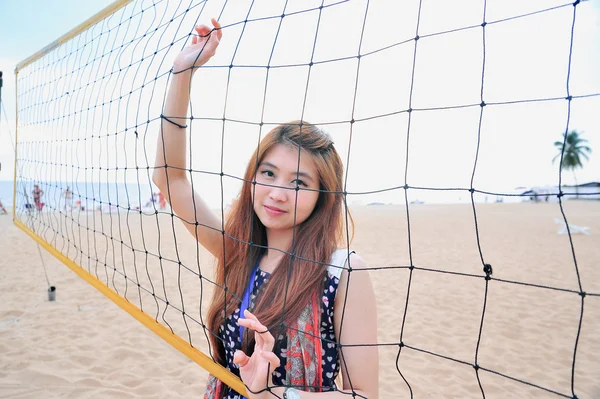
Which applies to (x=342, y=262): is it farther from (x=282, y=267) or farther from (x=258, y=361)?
(x=258, y=361)

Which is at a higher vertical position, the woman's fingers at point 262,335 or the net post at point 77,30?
the net post at point 77,30

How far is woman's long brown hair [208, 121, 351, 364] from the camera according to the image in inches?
50.3

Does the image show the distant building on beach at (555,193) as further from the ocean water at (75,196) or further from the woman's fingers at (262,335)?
the ocean water at (75,196)

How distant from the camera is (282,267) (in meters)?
1.38

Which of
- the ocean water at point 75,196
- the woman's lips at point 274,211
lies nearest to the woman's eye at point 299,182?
the woman's lips at point 274,211

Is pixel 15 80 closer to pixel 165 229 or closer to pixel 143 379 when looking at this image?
pixel 143 379

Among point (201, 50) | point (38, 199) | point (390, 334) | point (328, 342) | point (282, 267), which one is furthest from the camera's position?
point (38, 199)

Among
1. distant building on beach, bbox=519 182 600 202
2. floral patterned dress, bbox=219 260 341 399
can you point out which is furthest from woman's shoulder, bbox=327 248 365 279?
distant building on beach, bbox=519 182 600 202

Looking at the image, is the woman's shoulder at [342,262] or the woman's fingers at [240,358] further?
the woman's shoulder at [342,262]

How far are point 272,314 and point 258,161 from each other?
0.52 m

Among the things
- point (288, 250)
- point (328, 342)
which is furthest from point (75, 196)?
point (328, 342)

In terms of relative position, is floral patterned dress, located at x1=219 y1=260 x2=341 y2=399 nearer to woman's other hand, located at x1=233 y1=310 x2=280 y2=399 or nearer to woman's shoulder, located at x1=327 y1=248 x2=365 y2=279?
woman's shoulder, located at x1=327 y1=248 x2=365 y2=279

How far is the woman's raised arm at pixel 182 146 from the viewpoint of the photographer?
5.31 ft

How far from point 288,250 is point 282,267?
68 mm
